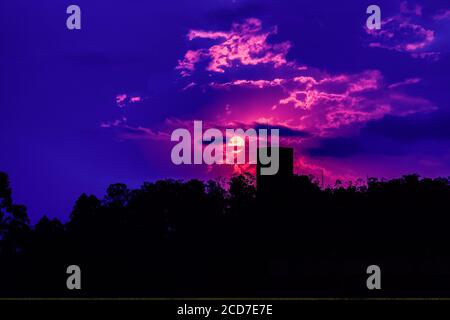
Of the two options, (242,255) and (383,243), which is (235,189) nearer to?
(242,255)

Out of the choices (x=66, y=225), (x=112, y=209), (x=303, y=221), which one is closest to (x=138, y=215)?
(x=112, y=209)

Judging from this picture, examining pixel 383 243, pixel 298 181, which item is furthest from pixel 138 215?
pixel 383 243

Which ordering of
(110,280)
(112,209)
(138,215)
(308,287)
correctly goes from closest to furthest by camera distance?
(308,287)
(110,280)
(138,215)
(112,209)

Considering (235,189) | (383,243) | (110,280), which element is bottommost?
(110,280)

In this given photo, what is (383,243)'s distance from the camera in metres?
35.3

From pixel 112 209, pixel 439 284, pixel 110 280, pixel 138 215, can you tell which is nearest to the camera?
pixel 439 284

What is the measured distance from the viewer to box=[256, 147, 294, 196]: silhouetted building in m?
50.1

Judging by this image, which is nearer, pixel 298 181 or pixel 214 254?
pixel 214 254

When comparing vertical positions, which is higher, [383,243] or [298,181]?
[298,181]

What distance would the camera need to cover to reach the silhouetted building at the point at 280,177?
50.1 metres

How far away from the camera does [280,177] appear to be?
5281 centimetres

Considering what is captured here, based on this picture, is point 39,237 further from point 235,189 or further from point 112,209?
point 235,189

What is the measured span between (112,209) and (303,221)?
30.3 m

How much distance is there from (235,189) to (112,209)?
13.4 metres
